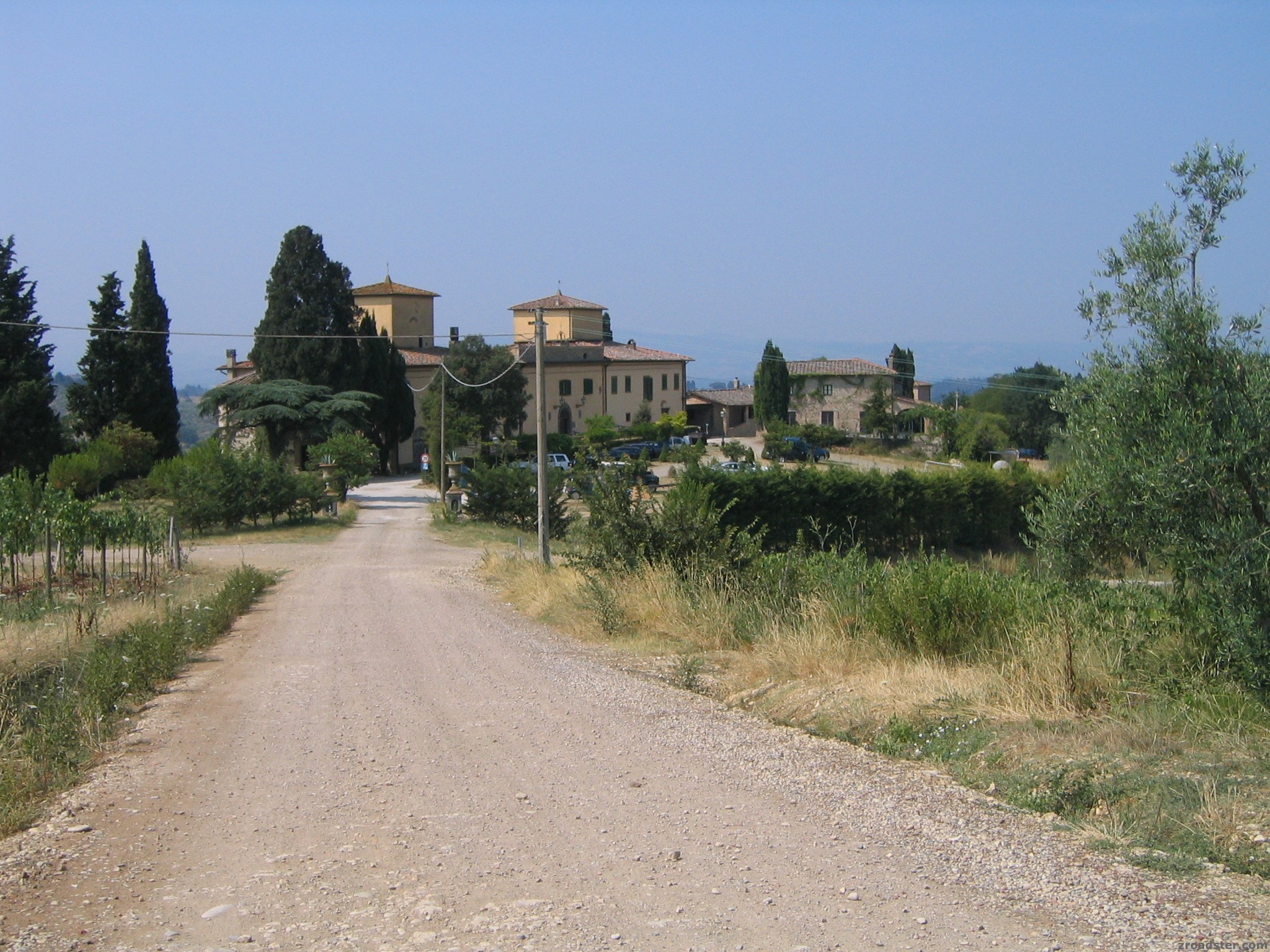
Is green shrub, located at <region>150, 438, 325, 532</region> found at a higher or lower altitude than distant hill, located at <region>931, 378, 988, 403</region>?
lower

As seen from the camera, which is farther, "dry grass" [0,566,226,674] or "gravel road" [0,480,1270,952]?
Result: "dry grass" [0,566,226,674]

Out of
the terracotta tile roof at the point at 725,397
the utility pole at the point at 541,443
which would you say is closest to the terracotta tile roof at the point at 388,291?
the terracotta tile roof at the point at 725,397

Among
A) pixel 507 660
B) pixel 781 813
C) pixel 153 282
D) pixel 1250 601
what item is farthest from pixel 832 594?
pixel 153 282

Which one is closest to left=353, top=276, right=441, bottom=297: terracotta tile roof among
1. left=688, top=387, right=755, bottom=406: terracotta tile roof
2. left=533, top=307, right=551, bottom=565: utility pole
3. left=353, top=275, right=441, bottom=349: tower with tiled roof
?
left=353, top=275, right=441, bottom=349: tower with tiled roof

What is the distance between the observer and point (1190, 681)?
7.94m

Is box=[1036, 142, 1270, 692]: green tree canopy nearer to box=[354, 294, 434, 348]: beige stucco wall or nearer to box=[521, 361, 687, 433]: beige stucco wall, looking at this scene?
box=[521, 361, 687, 433]: beige stucco wall

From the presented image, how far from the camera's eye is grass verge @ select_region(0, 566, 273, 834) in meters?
6.99

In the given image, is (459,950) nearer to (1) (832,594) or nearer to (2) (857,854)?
(2) (857,854)

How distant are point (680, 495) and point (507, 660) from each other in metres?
4.86

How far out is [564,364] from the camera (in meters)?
77.3

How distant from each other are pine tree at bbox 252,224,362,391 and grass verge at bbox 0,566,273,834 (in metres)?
47.4

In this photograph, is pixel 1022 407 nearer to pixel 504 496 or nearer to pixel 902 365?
pixel 902 365

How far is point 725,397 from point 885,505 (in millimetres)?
58610

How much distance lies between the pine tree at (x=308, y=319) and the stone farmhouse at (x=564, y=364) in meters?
7.15
